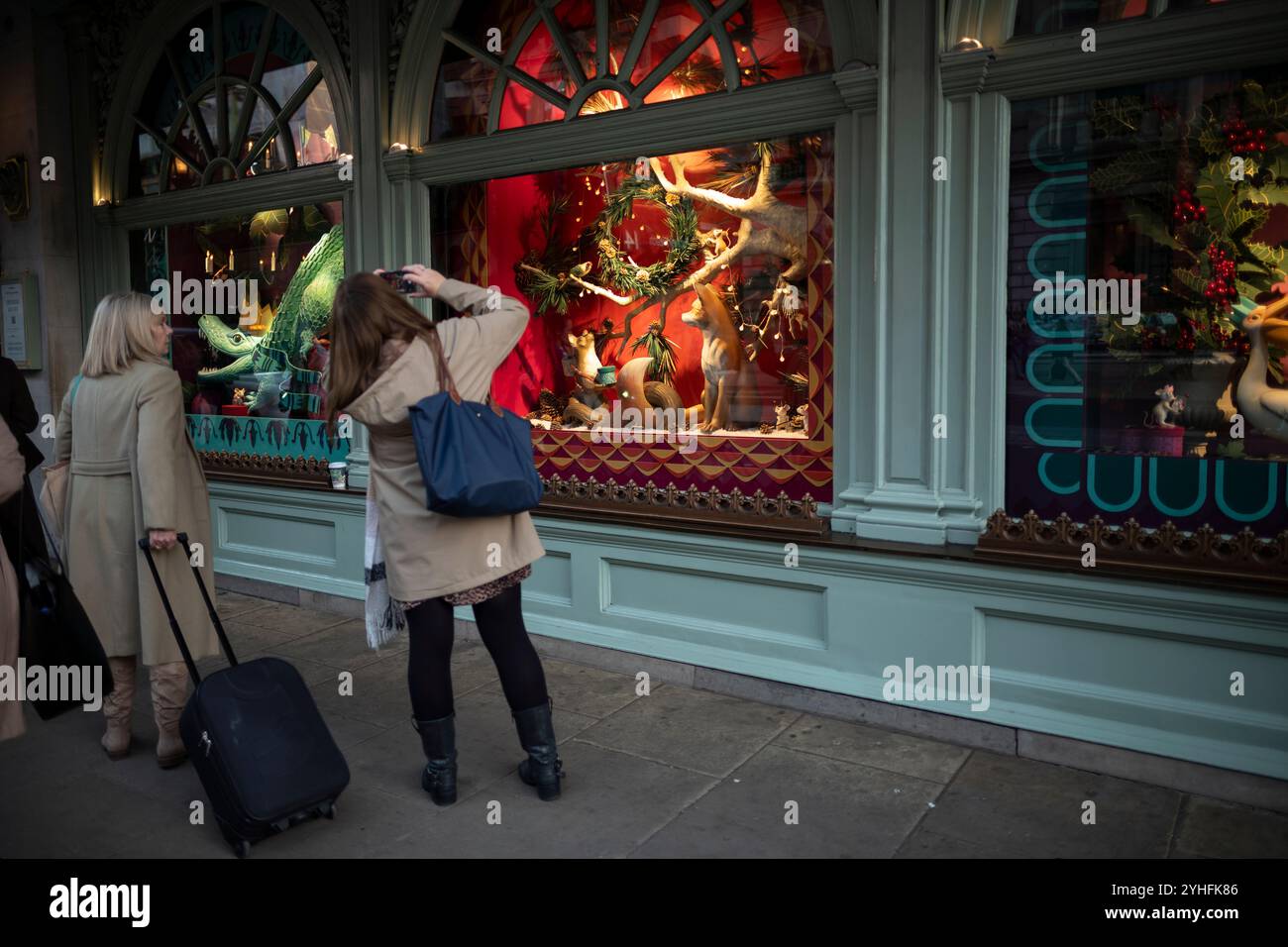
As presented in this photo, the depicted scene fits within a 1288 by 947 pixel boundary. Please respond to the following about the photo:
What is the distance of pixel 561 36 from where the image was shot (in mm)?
5566

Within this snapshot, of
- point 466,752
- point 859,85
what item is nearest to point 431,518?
point 466,752

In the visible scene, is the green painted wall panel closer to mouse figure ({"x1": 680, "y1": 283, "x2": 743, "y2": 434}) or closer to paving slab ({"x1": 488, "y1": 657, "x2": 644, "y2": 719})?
paving slab ({"x1": 488, "y1": 657, "x2": 644, "y2": 719})

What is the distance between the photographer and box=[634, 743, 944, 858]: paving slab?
3.46 metres

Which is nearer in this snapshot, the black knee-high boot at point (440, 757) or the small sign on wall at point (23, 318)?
the black knee-high boot at point (440, 757)

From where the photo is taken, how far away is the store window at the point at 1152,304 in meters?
3.88

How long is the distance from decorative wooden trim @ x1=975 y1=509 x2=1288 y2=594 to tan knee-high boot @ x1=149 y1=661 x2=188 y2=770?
317 cm

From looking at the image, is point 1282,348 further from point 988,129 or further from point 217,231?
point 217,231

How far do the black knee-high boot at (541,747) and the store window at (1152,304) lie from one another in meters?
2.08

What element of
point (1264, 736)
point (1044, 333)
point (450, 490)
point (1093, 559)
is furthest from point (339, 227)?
point (1264, 736)

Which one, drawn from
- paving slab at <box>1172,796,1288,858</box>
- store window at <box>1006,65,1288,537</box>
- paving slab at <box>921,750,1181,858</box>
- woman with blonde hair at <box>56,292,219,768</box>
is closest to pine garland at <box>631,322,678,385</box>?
store window at <box>1006,65,1288,537</box>

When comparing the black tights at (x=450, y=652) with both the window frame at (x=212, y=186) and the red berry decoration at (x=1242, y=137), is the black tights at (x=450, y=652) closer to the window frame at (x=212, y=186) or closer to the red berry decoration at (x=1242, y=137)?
the red berry decoration at (x=1242, y=137)

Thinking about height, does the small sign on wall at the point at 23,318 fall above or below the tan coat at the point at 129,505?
above

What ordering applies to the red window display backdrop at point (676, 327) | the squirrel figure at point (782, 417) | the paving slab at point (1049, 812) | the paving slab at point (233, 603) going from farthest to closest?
the paving slab at point (233, 603), the squirrel figure at point (782, 417), the red window display backdrop at point (676, 327), the paving slab at point (1049, 812)

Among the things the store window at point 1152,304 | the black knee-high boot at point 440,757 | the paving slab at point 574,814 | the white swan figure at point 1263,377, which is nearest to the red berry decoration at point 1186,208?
the store window at point 1152,304
